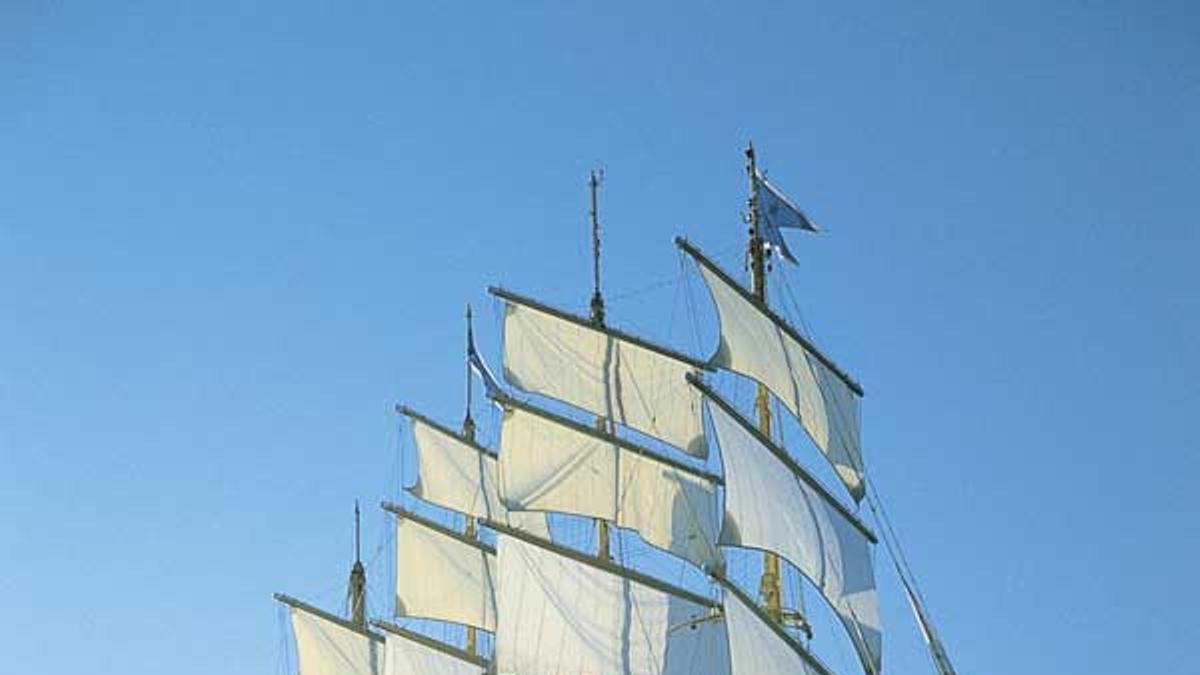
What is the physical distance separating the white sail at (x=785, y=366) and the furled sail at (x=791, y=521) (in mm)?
1979

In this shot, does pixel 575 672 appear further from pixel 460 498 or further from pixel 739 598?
pixel 460 498

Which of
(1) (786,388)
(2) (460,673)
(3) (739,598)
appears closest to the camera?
(3) (739,598)

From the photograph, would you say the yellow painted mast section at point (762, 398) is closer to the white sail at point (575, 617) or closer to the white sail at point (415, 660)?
the white sail at point (575, 617)

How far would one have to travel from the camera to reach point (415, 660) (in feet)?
216

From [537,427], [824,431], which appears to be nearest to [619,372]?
[537,427]

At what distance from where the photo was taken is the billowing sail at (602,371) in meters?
59.1

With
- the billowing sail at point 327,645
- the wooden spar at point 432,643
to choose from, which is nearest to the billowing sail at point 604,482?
the wooden spar at point 432,643

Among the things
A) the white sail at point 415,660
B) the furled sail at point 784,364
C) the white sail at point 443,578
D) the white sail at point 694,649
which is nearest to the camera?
the furled sail at point 784,364

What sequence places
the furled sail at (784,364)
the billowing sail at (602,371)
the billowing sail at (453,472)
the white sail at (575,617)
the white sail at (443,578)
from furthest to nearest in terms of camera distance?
the billowing sail at (453,472) < the white sail at (443,578) < the billowing sail at (602,371) < the white sail at (575,617) < the furled sail at (784,364)

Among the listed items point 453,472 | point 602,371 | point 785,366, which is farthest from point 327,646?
point 785,366

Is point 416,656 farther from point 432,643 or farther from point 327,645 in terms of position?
point 327,645

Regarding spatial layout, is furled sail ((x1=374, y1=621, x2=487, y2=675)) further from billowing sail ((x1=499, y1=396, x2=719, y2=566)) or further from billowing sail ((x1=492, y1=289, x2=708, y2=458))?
billowing sail ((x1=492, y1=289, x2=708, y2=458))

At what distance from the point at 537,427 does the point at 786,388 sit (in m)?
7.88

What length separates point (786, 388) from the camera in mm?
56719
